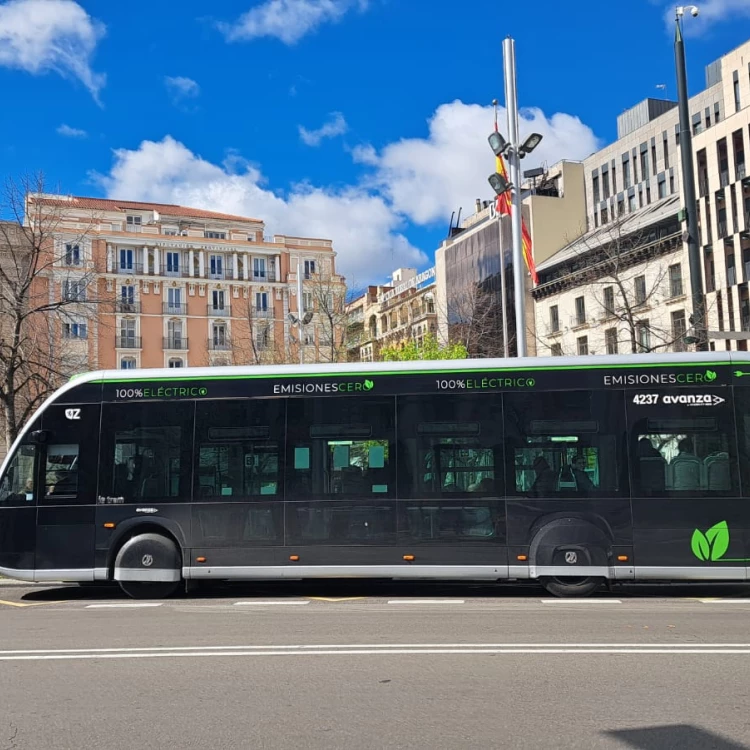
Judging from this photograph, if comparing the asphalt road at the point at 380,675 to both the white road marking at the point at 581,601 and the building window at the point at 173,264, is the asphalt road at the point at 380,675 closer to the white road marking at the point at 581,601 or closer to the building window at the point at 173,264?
the white road marking at the point at 581,601

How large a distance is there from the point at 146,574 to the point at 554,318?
46.5 metres

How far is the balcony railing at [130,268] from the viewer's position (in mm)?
78994

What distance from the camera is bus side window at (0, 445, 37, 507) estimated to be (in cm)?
1245

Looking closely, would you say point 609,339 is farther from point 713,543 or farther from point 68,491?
point 68,491

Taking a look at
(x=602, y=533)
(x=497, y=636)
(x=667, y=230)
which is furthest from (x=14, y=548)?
(x=667, y=230)

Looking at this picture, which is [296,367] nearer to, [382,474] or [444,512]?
[382,474]

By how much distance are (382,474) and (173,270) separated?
72.2 meters

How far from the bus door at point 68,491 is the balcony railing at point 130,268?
6931 centimetres

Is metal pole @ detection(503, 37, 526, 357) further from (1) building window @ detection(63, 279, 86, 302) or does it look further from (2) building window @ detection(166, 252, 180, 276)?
(2) building window @ detection(166, 252, 180, 276)

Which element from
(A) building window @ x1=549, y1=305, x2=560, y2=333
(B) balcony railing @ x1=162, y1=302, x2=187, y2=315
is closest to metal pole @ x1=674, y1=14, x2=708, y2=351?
(A) building window @ x1=549, y1=305, x2=560, y2=333

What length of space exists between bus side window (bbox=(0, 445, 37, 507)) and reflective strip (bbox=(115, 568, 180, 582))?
171cm

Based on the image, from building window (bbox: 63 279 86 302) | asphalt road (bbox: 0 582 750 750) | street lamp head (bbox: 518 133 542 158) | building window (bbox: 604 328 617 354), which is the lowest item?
asphalt road (bbox: 0 582 750 750)

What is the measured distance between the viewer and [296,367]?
1258 cm

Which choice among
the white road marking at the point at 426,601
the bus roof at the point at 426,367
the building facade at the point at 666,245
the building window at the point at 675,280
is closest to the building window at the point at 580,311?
the building facade at the point at 666,245
